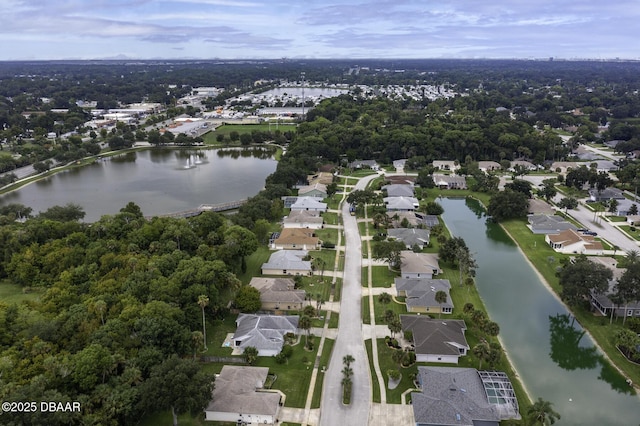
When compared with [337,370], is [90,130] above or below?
above

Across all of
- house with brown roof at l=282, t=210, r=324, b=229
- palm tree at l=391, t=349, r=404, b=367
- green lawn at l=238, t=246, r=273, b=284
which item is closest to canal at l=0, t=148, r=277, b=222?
house with brown roof at l=282, t=210, r=324, b=229

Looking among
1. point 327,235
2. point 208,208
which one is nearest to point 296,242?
point 327,235

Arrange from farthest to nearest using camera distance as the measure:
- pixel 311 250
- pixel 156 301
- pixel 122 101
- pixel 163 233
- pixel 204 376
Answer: pixel 122 101 → pixel 311 250 → pixel 163 233 → pixel 156 301 → pixel 204 376

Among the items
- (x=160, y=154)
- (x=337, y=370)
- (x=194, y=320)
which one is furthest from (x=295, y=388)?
(x=160, y=154)

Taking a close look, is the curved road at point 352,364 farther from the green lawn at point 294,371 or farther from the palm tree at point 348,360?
the green lawn at point 294,371

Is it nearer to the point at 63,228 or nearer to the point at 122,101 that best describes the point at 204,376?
the point at 63,228

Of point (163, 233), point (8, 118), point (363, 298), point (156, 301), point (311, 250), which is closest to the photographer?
point (156, 301)
